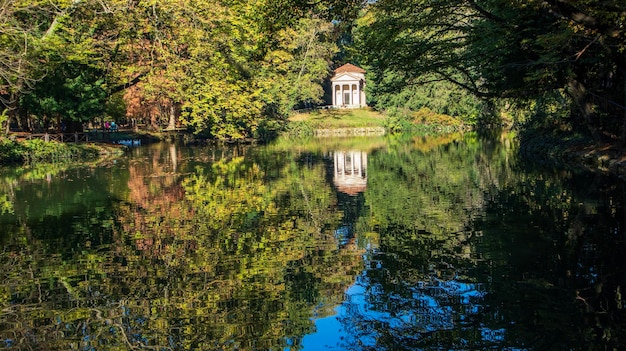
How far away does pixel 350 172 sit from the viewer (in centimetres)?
2684

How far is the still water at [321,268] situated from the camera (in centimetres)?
747

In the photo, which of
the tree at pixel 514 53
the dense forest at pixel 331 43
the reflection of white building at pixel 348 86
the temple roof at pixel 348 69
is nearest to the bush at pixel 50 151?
the dense forest at pixel 331 43

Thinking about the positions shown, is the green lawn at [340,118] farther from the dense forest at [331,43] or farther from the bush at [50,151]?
the bush at [50,151]

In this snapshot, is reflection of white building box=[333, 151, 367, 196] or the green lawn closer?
reflection of white building box=[333, 151, 367, 196]

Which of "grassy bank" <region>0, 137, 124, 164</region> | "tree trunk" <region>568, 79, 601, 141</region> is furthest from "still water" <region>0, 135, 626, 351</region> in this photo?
"grassy bank" <region>0, 137, 124, 164</region>

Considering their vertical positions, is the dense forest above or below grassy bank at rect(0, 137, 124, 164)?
above

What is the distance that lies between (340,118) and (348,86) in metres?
19.9

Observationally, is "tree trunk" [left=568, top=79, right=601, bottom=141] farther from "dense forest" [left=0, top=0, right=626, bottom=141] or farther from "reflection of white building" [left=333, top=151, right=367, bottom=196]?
"reflection of white building" [left=333, top=151, right=367, bottom=196]

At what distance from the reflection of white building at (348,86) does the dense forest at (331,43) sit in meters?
57.7

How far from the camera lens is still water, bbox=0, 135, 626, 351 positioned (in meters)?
7.47

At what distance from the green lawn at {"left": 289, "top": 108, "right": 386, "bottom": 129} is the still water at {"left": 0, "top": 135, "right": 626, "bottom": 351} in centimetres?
5407

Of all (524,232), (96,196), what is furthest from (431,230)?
(96,196)

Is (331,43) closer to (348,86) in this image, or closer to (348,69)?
(348,69)

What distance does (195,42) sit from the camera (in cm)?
2656
